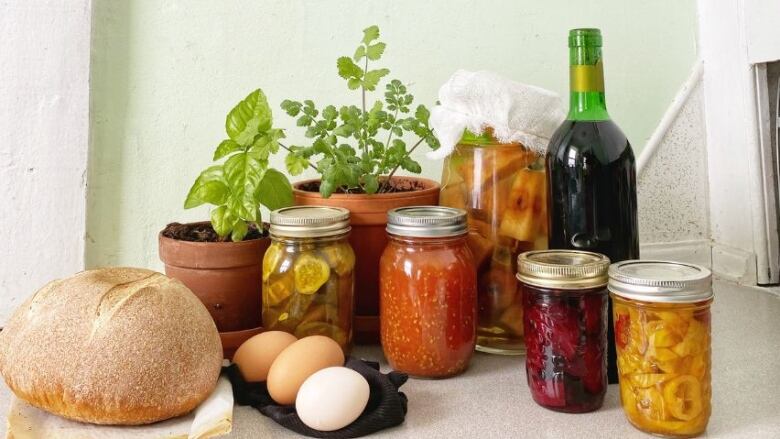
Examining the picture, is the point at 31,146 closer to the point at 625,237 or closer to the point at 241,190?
the point at 241,190

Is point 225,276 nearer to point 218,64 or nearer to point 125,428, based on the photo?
point 125,428

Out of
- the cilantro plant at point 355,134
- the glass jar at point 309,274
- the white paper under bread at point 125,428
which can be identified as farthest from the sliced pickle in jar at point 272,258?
the white paper under bread at point 125,428

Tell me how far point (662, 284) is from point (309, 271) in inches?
17.4

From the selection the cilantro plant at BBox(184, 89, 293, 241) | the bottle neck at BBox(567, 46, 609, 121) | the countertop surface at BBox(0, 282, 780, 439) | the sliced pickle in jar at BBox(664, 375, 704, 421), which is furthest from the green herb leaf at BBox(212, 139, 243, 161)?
the sliced pickle in jar at BBox(664, 375, 704, 421)

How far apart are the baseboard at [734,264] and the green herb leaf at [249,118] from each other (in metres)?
0.92

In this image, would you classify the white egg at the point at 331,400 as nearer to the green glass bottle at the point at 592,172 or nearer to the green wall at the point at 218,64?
the green glass bottle at the point at 592,172

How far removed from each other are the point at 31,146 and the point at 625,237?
91cm

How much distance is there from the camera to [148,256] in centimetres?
133

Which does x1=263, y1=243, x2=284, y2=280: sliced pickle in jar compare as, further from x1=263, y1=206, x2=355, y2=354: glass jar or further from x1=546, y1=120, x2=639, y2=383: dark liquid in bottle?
x1=546, y1=120, x2=639, y2=383: dark liquid in bottle

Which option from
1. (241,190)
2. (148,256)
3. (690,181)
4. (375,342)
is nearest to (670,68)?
(690,181)

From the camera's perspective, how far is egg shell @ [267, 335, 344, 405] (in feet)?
2.86

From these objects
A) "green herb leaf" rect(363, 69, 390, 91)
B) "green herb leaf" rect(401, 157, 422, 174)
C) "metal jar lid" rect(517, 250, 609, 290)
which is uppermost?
"green herb leaf" rect(363, 69, 390, 91)

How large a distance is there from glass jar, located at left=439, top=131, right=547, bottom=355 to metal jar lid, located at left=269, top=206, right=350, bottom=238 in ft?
0.62

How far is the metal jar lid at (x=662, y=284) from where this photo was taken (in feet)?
2.49
